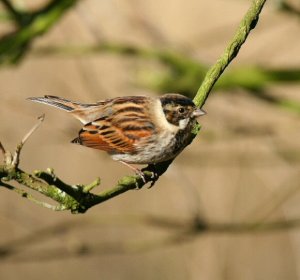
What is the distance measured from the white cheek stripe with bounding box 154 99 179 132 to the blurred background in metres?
2.12

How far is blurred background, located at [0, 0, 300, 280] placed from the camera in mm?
7695

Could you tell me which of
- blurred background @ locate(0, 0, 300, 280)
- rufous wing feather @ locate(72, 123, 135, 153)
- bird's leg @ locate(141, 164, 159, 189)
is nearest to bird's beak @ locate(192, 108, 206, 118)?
bird's leg @ locate(141, 164, 159, 189)

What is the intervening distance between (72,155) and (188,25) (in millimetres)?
2606

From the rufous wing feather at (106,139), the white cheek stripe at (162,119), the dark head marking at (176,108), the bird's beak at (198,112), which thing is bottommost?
the rufous wing feather at (106,139)

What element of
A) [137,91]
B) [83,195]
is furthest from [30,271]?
[83,195]

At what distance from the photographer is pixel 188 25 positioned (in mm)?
12156

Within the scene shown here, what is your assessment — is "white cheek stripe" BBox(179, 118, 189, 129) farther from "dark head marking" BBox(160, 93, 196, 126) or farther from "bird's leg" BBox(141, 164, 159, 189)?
"bird's leg" BBox(141, 164, 159, 189)

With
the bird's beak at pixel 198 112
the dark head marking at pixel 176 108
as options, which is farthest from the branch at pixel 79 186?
the dark head marking at pixel 176 108

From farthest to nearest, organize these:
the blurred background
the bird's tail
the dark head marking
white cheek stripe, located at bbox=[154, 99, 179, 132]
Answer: the blurred background
the bird's tail
white cheek stripe, located at bbox=[154, 99, 179, 132]
the dark head marking

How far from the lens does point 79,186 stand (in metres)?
3.30

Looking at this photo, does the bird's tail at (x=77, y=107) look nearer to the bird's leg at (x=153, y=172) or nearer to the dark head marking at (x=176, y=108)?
the dark head marking at (x=176, y=108)

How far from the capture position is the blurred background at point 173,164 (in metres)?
7.70

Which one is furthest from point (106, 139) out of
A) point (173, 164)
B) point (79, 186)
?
point (173, 164)

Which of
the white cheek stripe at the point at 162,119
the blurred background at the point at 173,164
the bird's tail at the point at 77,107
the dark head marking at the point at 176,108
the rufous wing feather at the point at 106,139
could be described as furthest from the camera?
the blurred background at the point at 173,164
